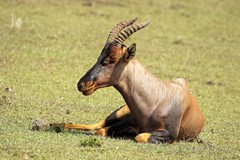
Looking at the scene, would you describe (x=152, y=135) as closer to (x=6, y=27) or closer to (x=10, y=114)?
(x=10, y=114)

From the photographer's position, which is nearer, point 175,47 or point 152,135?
point 152,135

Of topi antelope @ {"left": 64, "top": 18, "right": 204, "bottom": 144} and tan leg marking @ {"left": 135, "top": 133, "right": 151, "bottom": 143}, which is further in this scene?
topi antelope @ {"left": 64, "top": 18, "right": 204, "bottom": 144}

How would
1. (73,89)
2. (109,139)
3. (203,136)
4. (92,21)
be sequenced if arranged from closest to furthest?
(109,139) < (203,136) < (73,89) < (92,21)

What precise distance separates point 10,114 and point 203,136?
2.77 meters

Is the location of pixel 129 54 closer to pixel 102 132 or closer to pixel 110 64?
pixel 110 64

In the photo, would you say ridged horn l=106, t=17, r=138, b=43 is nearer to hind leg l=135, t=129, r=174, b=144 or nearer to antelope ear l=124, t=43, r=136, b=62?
antelope ear l=124, t=43, r=136, b=62

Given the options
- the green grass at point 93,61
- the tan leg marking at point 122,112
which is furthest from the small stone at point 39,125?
the tan leg marking at point 122,112

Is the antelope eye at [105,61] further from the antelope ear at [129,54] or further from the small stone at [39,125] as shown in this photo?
the small stone at [39,125]

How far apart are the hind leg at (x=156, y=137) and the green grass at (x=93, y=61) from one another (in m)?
0.13

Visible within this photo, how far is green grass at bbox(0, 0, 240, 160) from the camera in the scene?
30.9 feet

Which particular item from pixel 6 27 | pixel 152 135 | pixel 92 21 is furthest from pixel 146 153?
pixel 92 21

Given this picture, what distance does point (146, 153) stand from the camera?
30.3ft

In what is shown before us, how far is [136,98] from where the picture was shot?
33.4 ft

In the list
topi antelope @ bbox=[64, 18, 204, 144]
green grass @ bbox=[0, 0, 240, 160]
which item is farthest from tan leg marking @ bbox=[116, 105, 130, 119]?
green grass @ bbox=[0, 0, 240, 160]
